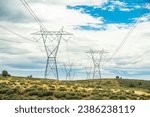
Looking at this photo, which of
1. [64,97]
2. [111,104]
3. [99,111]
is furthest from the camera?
[64,97]

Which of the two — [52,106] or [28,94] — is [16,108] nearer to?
[52,106]

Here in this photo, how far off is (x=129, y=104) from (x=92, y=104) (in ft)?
10.3

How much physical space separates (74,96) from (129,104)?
905 inches

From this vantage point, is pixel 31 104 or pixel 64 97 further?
pixel 64 97

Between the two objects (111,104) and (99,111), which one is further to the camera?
(111,104)

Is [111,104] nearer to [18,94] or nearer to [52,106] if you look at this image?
[52,106]

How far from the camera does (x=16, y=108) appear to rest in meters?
32.3

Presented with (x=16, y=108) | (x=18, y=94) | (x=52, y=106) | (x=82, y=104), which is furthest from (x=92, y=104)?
(x=18, y=94)

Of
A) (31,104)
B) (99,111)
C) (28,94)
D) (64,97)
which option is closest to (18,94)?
(28,94)

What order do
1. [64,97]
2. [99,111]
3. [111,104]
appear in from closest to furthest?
1. [99,111]
2. [111,104]
3. [64,97]

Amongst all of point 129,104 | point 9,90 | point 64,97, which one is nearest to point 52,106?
point 129,104

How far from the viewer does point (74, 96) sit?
186ft

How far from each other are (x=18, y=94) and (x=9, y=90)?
1697 millimetres

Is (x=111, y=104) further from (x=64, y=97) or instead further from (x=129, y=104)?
(x=64, y=97)
